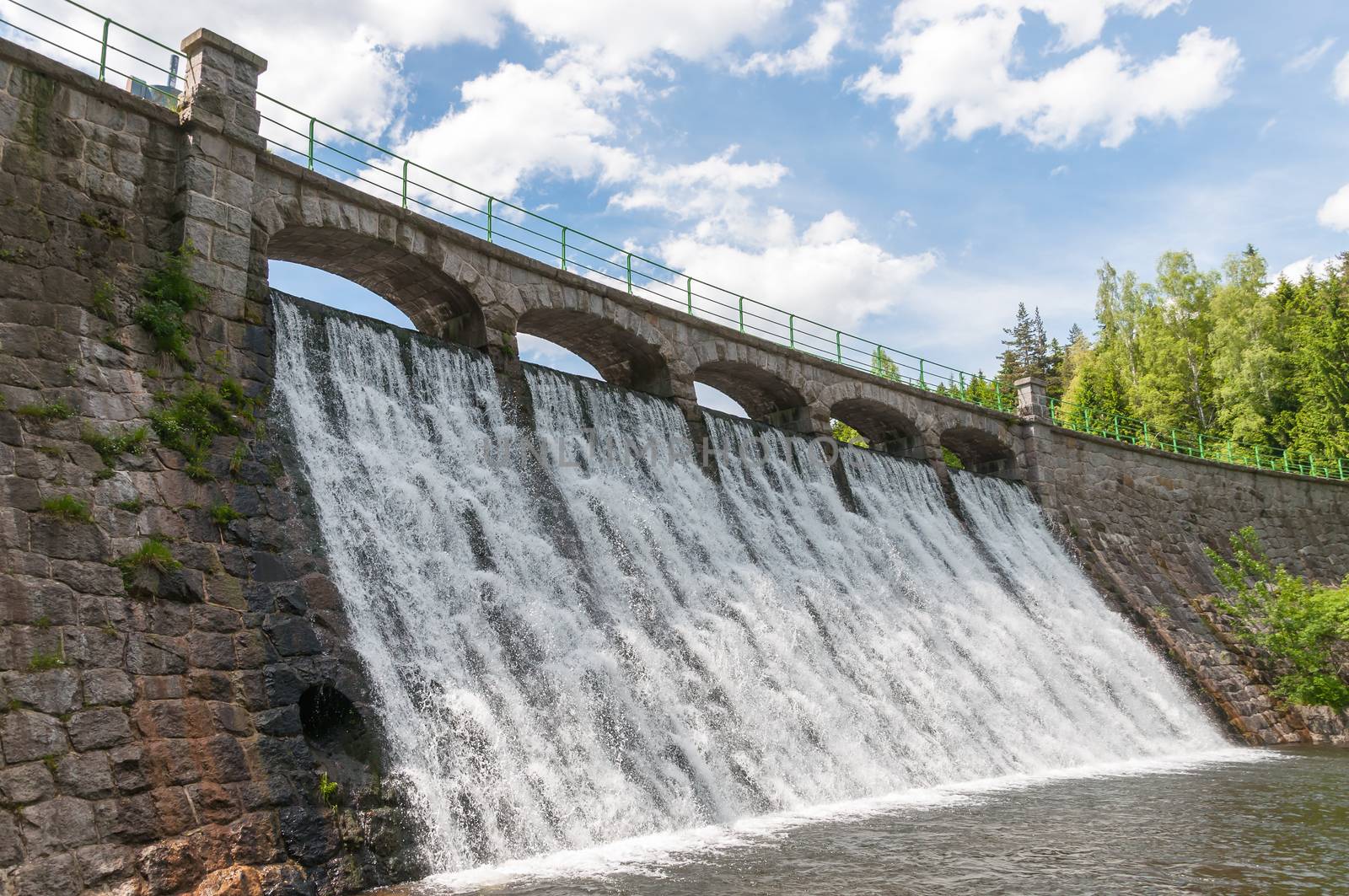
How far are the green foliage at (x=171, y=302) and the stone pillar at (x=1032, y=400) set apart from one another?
74.5 feet

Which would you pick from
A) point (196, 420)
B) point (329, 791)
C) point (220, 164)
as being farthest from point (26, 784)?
point (220, 164)

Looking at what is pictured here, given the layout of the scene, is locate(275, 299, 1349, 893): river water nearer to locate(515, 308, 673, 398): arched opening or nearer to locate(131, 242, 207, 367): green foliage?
locate(515, 308, 673, 398): arched opening

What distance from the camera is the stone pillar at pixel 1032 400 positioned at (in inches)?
1124

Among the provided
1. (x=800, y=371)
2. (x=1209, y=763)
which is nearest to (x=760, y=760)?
(x=1209, y=763)

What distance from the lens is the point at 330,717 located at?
981 cm

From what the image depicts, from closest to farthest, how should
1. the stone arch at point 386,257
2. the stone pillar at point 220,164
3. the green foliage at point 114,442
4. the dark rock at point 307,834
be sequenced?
the dark rock at point 307,834
the green foliage at point 114,442
the stone pillar at point 220,164
the stone arch at point 386,257

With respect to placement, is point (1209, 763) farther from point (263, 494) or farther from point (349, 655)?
point (263, 494)

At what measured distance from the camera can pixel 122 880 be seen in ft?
25.4

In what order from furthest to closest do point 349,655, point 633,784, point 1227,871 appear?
point 633,784 < point 349,655 < point 1227,871

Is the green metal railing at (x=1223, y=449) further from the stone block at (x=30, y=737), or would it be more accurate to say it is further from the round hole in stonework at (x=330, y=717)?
the stone block at (x=30, y=737)

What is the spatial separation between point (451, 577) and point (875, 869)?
5.98 meters

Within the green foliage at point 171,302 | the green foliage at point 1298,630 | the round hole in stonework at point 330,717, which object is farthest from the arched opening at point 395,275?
the green foliage at point 1298,630

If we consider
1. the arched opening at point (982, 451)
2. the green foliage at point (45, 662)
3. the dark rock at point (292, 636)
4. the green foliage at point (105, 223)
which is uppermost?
the arched opening at point (982, 451)

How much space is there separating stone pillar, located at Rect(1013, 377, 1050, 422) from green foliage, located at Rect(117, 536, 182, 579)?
78.0 ft
